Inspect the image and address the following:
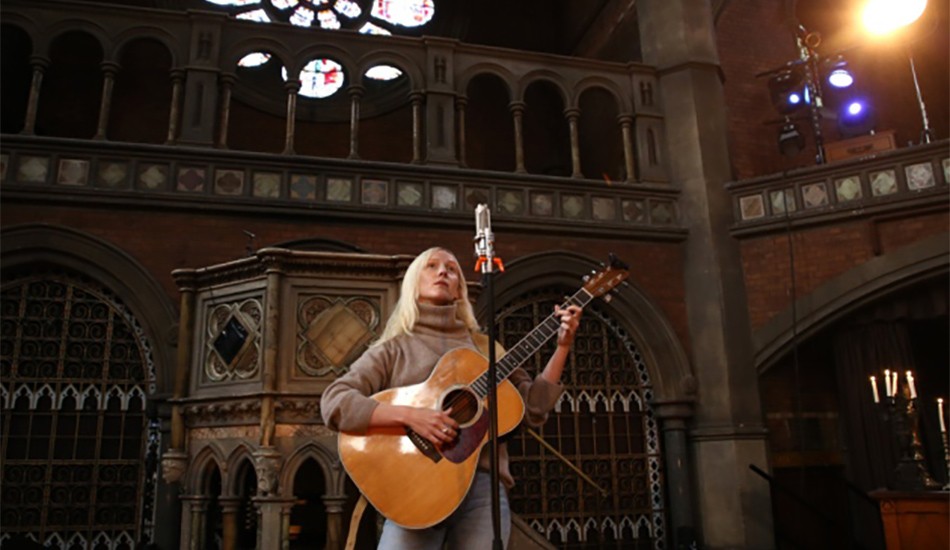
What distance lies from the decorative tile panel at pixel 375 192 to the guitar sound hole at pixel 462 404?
19.1 ft

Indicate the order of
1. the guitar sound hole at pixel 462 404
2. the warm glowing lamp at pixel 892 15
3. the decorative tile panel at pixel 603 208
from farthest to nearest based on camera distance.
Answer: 1. the warm glowing lamp at pixel 892 15
2. the decorative tile panel at pixel 603 208
3. the guitar sound hole at pixel 462 404

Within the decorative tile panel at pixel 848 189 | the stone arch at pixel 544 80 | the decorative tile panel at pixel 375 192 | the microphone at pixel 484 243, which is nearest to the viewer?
the microphone at pixel 484 243

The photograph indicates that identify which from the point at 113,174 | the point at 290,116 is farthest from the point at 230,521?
the point at 290,116

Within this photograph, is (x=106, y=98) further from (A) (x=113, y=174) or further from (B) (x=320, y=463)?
(B) (x=320, y=463)

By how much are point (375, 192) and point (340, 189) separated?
38 cm

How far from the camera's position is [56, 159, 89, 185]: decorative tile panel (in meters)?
7.36

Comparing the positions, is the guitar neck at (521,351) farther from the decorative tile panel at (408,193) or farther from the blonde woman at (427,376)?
the decorative tile panel at (408,193)

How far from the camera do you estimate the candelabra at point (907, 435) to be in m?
7.03

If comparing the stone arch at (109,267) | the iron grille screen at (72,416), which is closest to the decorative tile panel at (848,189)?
the stone arch at (109,267)

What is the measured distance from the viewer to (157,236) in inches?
292

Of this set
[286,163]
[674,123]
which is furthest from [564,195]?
[286,163]

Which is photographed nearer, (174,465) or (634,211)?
(174,465)

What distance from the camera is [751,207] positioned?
29.0 ft

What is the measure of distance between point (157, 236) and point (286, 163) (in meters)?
1.51
